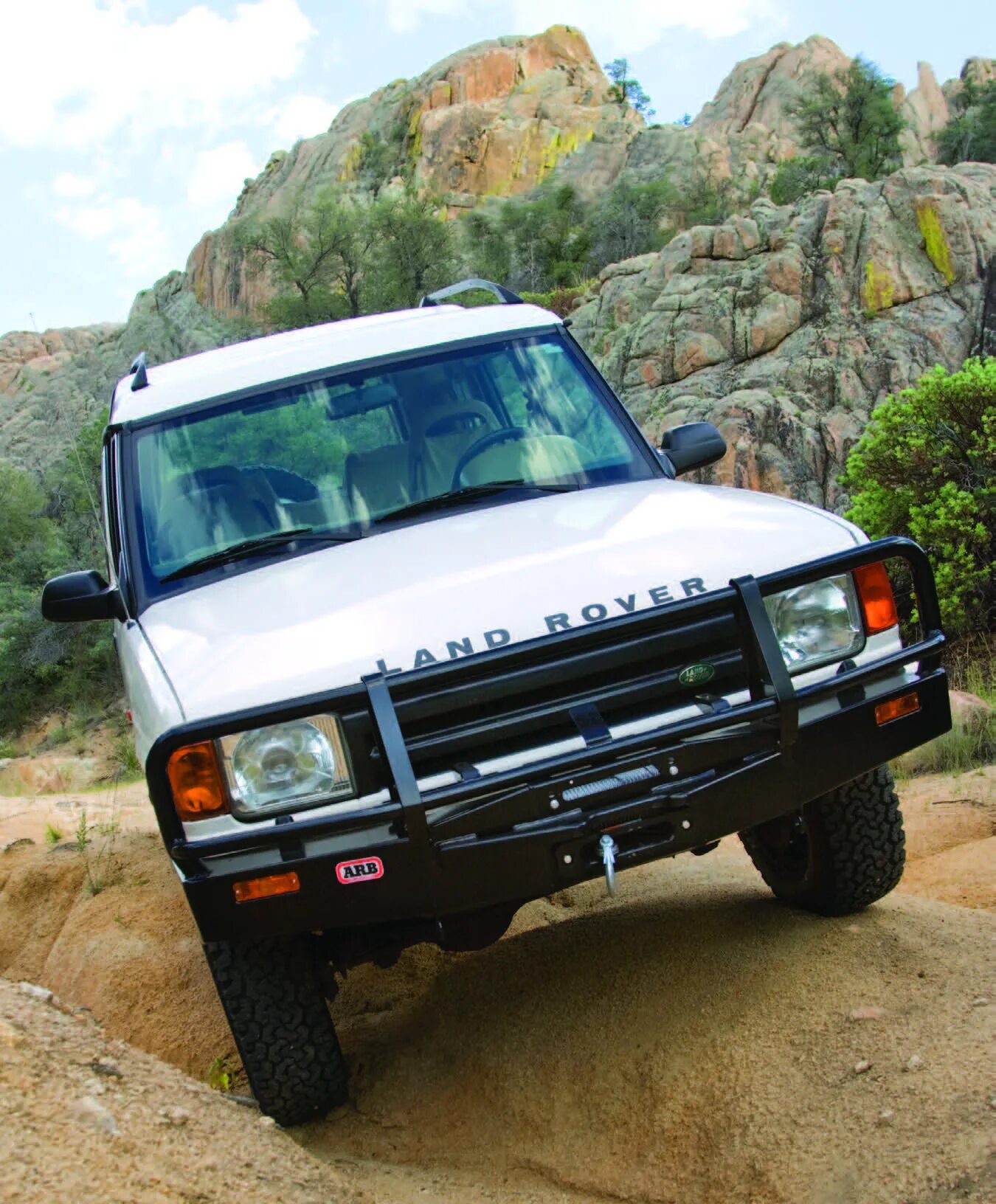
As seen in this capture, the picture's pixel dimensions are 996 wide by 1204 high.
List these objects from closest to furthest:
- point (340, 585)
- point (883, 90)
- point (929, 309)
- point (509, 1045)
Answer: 1. point (340, 585)
2. point (509, 1045)
3. point (929, 309)
4. point (883, 90)

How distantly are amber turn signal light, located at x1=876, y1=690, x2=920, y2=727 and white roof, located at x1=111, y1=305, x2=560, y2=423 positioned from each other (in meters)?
2.20

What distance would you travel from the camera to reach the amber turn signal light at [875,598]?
3.42m

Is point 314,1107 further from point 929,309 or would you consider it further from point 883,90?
point 883,90

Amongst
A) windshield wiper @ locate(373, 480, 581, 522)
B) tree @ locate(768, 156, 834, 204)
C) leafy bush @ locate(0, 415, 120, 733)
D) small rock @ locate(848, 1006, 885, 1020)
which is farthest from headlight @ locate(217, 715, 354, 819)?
tree @ locate(768, 156, 834, 204)

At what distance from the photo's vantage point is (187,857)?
9.71 ft

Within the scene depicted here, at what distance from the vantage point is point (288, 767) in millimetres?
3023

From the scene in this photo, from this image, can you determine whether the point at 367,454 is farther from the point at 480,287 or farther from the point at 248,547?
the point at 480,287

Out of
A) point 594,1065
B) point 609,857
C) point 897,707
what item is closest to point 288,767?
point 609,857

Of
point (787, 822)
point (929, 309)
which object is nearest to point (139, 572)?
point (787, 822)

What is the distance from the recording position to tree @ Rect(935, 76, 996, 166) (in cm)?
4716

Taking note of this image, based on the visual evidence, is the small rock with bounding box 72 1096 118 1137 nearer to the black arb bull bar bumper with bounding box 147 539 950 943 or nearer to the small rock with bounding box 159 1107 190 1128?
the small rock with bounding box 159 1107 190 1128

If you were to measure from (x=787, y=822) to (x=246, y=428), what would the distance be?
2310 mm

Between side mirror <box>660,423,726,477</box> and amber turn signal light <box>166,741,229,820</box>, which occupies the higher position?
side mirror <box>660,423,726,477</box>

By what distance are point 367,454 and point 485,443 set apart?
43 centimetres
